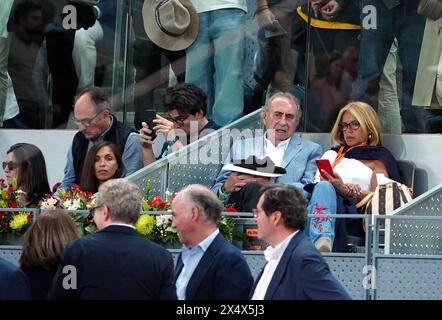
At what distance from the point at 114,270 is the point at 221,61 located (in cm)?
612

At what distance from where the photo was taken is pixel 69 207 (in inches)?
478

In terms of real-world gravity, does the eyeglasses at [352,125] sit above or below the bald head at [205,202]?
above

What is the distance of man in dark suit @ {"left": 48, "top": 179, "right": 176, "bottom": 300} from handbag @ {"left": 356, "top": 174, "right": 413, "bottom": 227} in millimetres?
3693

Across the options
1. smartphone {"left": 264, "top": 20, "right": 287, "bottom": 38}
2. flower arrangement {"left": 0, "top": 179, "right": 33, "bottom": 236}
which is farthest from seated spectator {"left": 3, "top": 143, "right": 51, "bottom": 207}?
smartphone {"left": 264, "top": 20, "right": 287, "bottom": 38}

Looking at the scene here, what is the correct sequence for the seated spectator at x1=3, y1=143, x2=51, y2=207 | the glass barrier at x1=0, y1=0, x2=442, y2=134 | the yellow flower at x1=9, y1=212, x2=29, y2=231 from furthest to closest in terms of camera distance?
the glass barrier at x1=0, y1=0, x2=442, y2=134 → the seated spectator at x1=3, y1=143, x2=51, y2=207 → the yellow flower at x1=9, y1=212, x2=29, y2=231

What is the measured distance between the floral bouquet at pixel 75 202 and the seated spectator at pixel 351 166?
1.93 meters

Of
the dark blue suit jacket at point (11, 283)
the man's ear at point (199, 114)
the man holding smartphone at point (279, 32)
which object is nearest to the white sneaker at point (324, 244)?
the man's ear at point (199, 114)

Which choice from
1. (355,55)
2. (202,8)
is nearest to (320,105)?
(355,55)

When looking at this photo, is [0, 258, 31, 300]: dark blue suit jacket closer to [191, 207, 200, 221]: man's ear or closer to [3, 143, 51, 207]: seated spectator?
[191, 207, 200, 221]: man's ear

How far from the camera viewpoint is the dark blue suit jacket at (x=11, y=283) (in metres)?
8.73

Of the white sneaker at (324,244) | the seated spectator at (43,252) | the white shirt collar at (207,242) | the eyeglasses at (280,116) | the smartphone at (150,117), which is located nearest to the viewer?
the white shirt collar at (207,242)

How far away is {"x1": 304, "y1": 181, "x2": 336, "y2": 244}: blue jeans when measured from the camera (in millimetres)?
11805

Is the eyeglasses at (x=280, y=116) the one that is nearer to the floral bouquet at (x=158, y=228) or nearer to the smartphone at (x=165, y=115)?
the smartphone at (x=165, y=115)
